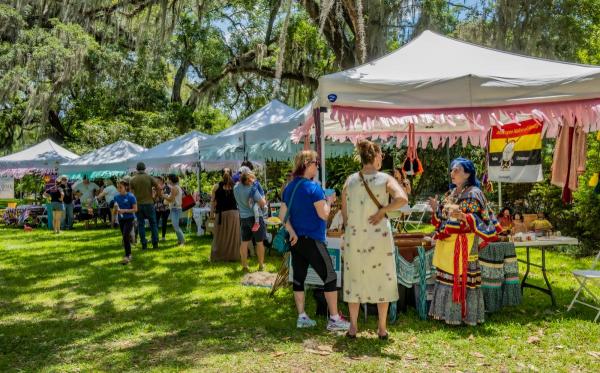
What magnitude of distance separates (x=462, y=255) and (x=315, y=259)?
1410mm

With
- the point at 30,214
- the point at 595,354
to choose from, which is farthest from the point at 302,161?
the point at 30,214

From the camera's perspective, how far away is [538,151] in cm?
912

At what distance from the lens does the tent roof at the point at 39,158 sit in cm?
2058

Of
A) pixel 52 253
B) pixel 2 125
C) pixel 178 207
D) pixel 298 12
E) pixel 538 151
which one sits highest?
pixel 298 12

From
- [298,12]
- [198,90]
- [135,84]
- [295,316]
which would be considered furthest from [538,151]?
[135,84]

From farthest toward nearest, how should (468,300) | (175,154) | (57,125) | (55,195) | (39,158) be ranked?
(57,125) → (39,158) → (55,195) → (175,154) → (468,300)

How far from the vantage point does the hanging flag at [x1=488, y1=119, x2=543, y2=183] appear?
9117 mm

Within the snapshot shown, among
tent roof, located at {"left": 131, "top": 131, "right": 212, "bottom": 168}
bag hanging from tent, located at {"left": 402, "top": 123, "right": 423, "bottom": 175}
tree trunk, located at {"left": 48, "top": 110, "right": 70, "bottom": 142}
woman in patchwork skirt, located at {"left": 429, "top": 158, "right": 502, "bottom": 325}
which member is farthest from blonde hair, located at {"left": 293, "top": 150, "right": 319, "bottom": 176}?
tree trunk, located at {"left": 48, "top": 110, "right": 70, "bottom": 142}

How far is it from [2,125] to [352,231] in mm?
28377

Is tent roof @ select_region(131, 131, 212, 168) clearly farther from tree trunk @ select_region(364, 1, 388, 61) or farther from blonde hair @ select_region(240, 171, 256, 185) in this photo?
blonde hair @ select_region(240, 171, 256, 185)

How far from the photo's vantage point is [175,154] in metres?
14.5

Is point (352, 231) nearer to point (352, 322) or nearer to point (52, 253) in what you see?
point (352, 322)

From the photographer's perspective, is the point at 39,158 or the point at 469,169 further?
the point at 39,158

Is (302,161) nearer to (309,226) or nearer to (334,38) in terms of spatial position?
(309,226)
